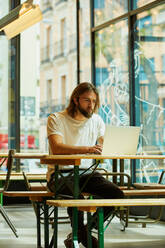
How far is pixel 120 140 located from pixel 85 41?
4.43m

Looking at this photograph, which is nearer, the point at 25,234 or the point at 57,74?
the point at 25,234

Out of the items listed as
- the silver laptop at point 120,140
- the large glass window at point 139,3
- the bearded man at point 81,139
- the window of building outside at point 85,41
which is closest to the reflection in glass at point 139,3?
the large glass window at point 139,3

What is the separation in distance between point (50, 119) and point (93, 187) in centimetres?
62

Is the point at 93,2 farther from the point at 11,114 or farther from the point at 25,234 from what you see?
the point at 25,234

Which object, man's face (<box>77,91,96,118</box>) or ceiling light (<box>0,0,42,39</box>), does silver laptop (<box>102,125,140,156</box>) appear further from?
ceiling light (<box>0,0,42,39</box>)

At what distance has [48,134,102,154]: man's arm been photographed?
3.41 m

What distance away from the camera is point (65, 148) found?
349 centimetres

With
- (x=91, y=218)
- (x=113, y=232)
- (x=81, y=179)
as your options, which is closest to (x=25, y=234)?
(x=113, y=232)

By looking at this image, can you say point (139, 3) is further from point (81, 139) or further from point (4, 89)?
point (81, 139)

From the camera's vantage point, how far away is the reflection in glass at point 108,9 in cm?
653

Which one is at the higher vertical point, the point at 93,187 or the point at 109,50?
the point at 109,50

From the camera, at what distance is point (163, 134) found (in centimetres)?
556

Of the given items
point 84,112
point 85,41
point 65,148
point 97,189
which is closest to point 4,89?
point 85,41

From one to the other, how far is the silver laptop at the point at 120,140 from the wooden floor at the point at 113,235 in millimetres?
1029
